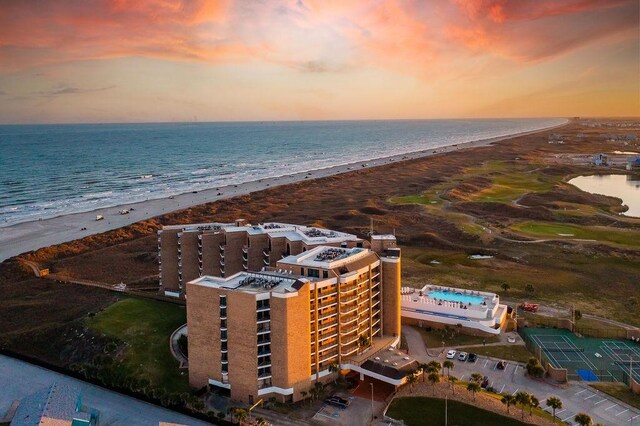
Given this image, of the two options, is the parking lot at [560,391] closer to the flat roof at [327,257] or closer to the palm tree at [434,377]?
the palm tree at [434,377]

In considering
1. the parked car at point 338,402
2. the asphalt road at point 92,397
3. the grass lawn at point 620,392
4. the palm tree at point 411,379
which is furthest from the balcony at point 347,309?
the grass lawn at point 620,392

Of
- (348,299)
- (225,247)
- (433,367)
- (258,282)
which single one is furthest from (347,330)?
(225,247)

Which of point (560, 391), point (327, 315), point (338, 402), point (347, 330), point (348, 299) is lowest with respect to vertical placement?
point (560, 391)

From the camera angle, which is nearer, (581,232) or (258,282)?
(258,282)

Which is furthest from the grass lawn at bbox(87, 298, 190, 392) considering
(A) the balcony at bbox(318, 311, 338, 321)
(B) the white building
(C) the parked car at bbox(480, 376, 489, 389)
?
(B) the white building

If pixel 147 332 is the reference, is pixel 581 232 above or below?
below

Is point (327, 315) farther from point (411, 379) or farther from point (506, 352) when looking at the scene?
point (506, 352)
